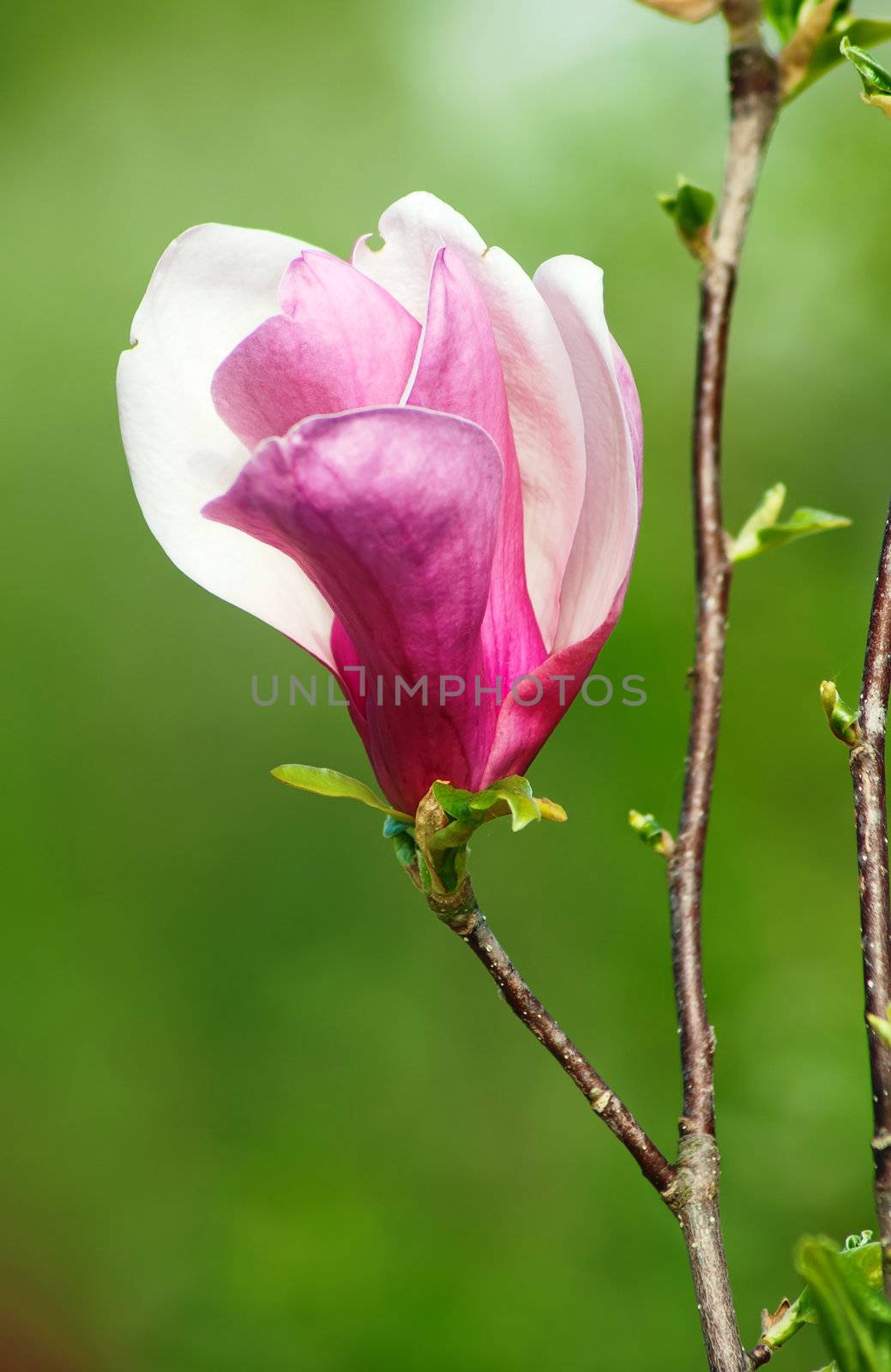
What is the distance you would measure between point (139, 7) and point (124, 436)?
3021mm

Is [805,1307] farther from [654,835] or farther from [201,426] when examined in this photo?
[201,426]

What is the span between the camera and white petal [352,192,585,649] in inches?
16.7

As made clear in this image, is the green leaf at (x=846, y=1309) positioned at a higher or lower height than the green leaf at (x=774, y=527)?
lower

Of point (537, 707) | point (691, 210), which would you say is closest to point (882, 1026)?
point (537, 707)

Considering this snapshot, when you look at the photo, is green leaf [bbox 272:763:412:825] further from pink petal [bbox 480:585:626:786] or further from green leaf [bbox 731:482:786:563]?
green leaf [bbox 731:482:786:563]

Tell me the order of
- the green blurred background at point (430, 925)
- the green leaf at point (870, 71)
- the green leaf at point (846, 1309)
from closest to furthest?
1. the green leaf at point (846, 1309)
2. the green leaf at point (870, 71)
3. the green blurred background at point (430, 925)

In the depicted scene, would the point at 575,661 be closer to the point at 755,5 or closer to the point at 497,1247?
the point at 755,5

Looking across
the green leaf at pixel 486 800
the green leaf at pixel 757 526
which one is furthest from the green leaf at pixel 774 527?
the green leaf at pixel 486 800

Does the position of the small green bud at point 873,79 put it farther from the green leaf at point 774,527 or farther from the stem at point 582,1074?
the stem at point 582,1074

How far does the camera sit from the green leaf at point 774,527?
14.8 inches

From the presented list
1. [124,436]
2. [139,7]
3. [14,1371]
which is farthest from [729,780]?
[139,7]

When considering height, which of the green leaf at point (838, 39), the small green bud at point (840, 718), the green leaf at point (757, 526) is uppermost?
the green leaf at point (838, 39)

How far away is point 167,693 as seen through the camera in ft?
7.85

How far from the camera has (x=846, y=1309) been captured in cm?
32
